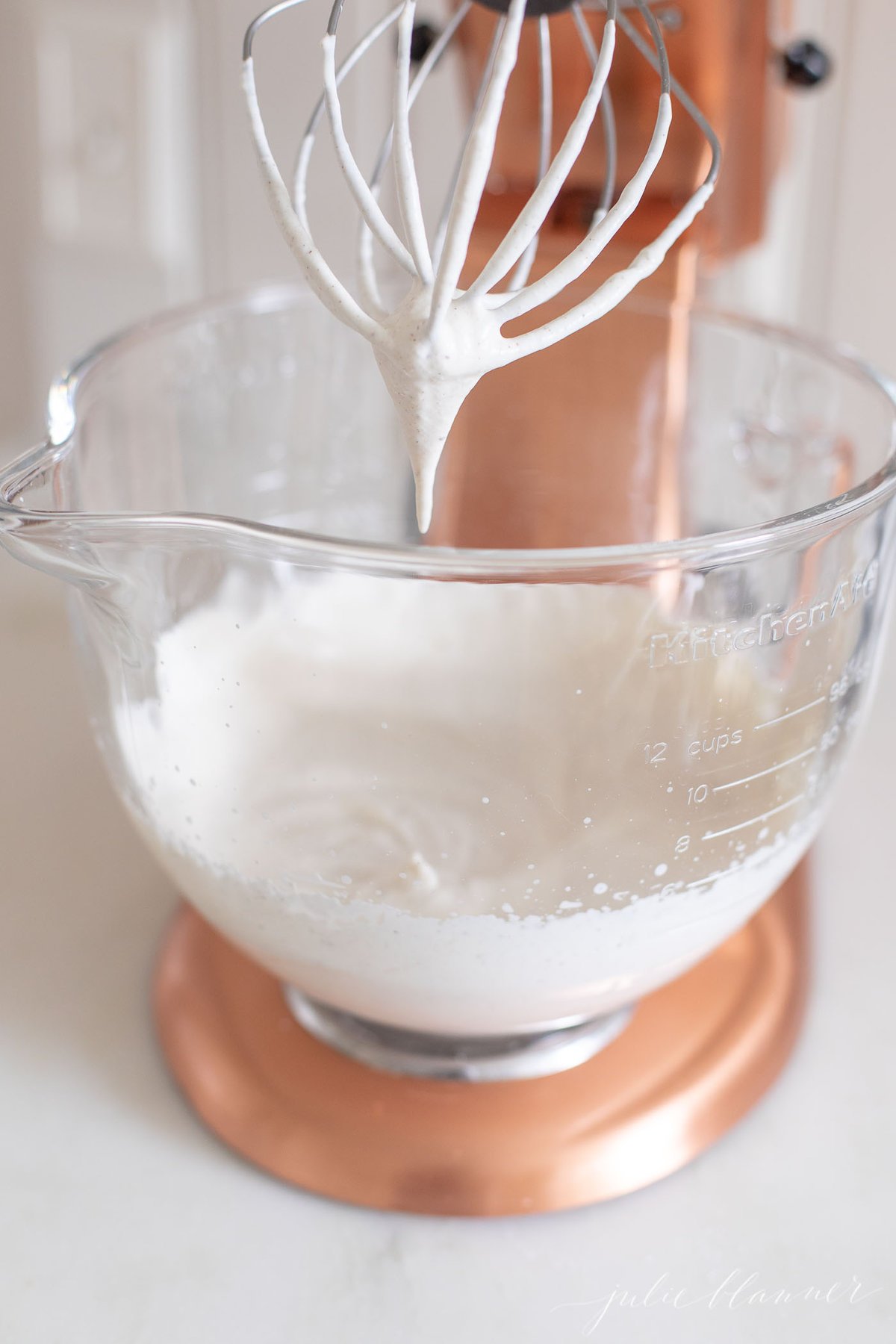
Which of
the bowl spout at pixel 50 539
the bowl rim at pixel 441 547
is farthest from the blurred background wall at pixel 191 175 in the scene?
the bowl spout at pixel 50 539

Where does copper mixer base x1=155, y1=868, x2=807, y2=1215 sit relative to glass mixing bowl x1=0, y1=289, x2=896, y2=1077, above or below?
below

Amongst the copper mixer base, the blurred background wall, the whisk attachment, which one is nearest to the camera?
the whisk attachment

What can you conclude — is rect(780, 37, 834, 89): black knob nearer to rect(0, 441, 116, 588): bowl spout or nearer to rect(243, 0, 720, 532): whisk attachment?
rect(243, 0, 720, 532): whisk attachment

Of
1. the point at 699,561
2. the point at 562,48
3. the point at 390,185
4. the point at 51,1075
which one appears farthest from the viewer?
the point at 390,185

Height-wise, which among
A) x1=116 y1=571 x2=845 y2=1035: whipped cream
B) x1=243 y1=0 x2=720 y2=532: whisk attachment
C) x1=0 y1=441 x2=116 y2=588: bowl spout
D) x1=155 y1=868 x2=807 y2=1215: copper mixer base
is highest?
x1=243 y1=0 x2=720 y2=532: whisk attachment

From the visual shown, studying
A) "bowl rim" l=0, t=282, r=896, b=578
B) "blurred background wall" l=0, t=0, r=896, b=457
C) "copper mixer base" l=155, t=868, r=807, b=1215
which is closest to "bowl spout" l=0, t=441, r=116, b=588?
"bowl rim" l=0, t=282, r=896, b=578

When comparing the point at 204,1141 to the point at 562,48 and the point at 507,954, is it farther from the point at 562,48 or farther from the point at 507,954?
the point at 562,48

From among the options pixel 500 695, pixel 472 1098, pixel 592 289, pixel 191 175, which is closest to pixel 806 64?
pixel 592 289

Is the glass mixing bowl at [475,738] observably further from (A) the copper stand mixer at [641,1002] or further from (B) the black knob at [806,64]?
(B) the black knob at [806,64]

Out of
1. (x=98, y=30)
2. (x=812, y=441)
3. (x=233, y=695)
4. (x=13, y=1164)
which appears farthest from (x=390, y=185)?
(x=13, y=1164)
